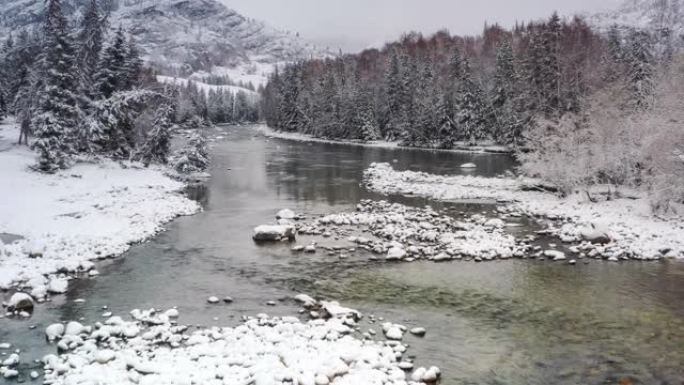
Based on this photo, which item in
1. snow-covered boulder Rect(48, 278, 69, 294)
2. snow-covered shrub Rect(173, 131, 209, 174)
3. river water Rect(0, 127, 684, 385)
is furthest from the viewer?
snow-covered shrub Rect(173, 131, 209, 174)

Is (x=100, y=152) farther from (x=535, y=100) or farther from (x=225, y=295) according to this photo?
(x=535, y=100)

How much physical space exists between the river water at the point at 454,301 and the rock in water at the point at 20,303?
0.51 metres

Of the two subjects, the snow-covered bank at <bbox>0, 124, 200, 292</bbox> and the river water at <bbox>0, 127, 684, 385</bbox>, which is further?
the snow-covered bank at <bbox>0, 124, 200, 292</bbox>

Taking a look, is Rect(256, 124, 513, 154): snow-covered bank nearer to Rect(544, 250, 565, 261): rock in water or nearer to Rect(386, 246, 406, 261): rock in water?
Rect(544, 250, 565, 261): rock in water

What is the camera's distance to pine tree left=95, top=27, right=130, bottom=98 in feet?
161

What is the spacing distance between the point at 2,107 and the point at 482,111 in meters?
71.8

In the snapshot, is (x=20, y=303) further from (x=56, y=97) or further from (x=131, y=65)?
(x=131, y=65)

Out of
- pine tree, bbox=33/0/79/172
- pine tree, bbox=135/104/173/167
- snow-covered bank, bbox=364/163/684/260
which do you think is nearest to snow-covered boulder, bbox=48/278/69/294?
snow-covered bank, bbox=364/163/684/260

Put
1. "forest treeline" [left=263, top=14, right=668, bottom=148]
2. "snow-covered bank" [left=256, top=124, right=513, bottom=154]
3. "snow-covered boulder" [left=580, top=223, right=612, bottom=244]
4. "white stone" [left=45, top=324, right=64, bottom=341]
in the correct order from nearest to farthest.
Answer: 1. "white stone" [left=45, top=324, right=64, bottom=341]
2. "snow-covered boulder" [left=580, top=223, right=612, bottom=244]
3. "forest treeline" [left=263, top=14, right=668, bottom=148]
4. "snow-covered bank" [left=256, top=124, right=513, bottom=154]

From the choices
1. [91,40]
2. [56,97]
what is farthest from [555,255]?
[91,40]

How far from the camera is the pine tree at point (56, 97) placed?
131 feet

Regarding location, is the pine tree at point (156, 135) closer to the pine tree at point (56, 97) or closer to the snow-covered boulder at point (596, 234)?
the pine tree at point (56, 97)

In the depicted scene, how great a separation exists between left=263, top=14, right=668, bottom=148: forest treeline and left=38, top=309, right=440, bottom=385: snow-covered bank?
3863 cm

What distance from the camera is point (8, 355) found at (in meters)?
13.7
